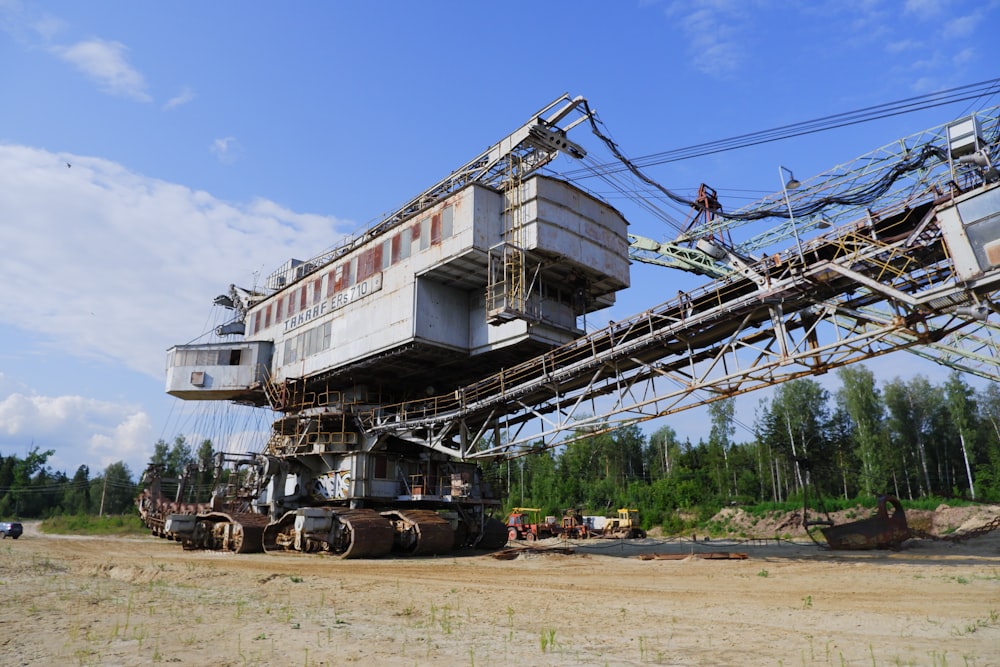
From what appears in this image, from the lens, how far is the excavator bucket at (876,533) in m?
22.3

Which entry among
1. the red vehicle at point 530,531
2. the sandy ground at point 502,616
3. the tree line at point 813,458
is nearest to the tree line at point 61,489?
the tree line at point 813,458

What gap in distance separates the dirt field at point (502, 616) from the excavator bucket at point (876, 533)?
6627mm

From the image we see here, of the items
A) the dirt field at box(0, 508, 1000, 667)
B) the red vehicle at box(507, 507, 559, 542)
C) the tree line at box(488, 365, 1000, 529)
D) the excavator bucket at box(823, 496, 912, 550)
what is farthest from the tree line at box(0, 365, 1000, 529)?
the dirt field at box(0, 508, 1000, 667)

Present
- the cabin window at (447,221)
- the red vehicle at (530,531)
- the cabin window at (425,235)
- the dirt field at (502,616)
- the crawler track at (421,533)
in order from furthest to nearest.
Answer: the red vehicle at (530,531), the cabin window at (425,235), the cabin window at (447,221), the crawler track at (421,533), the dirt field at (502,616)

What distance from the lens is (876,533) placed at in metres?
22.4

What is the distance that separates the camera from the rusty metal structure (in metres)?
13.7

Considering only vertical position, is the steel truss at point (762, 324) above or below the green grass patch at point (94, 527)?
above

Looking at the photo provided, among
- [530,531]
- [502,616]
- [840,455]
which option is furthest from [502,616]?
[840,455]

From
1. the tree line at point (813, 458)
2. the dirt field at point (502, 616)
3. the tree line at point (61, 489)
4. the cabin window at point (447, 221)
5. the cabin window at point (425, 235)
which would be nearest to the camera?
the dirt field at point (502, 616)

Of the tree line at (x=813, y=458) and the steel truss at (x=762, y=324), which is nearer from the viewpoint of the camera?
the steel truss at (x=762, y=324)

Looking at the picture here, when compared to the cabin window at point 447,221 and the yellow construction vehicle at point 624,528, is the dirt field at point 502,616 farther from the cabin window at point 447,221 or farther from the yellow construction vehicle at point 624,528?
the yellow construction vehicle at point 624,528

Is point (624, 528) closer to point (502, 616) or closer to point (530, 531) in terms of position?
point (530, 531)

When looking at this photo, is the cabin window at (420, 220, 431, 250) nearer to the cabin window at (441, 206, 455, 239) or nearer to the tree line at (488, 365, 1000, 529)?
the cabin window at (441, 206, 455, 239)

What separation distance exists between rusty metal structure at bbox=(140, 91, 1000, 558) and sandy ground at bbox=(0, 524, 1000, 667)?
4.96 meters
